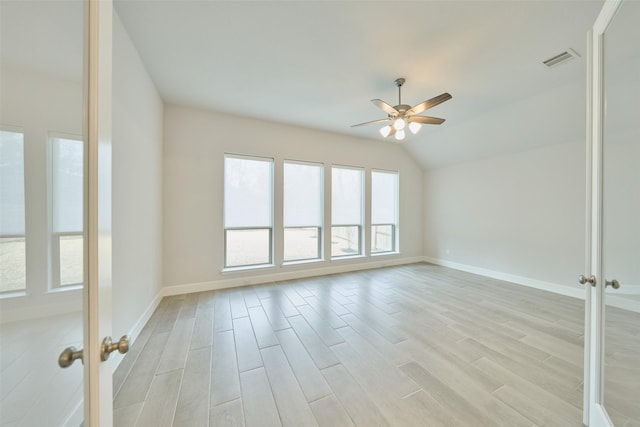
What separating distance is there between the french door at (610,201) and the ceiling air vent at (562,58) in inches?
47.4

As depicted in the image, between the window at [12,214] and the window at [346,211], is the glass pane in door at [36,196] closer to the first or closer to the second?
the window at [12,214]

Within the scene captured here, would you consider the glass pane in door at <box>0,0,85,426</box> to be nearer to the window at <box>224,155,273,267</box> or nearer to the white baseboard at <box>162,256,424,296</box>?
the white baseboard at <box>162,256,424,296</box>

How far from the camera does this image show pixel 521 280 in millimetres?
4121

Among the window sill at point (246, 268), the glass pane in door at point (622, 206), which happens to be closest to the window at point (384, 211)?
the window sill at point (246, 268)

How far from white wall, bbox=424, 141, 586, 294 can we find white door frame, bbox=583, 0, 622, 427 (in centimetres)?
317

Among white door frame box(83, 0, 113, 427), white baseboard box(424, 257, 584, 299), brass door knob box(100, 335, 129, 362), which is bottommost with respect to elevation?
white baseboard box(424, 257, 584, 299)

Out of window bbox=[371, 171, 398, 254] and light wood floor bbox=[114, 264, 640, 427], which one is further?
window bbox=[371, 171, 398, 254]

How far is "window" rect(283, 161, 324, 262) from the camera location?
14.3 feet

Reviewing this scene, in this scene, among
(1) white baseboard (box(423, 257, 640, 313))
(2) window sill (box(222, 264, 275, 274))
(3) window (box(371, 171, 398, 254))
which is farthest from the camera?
(3) window (box(371, 171, 398, 254))

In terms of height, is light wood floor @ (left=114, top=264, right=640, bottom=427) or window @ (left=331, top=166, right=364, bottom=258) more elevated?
window @ (left=331, top=166, right=364, bottom=258)

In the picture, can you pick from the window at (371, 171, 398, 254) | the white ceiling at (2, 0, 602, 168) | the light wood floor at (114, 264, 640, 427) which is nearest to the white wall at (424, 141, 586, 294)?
the white ceiling at (2, 0, 602, 168)

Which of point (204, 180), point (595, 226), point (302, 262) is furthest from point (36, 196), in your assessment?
point (302, 262)

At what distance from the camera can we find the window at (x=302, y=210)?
4.36 meters

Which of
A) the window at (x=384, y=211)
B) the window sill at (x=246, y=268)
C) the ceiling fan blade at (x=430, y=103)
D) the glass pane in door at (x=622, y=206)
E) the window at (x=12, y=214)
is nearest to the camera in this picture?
the window at (x=12, y=214)
